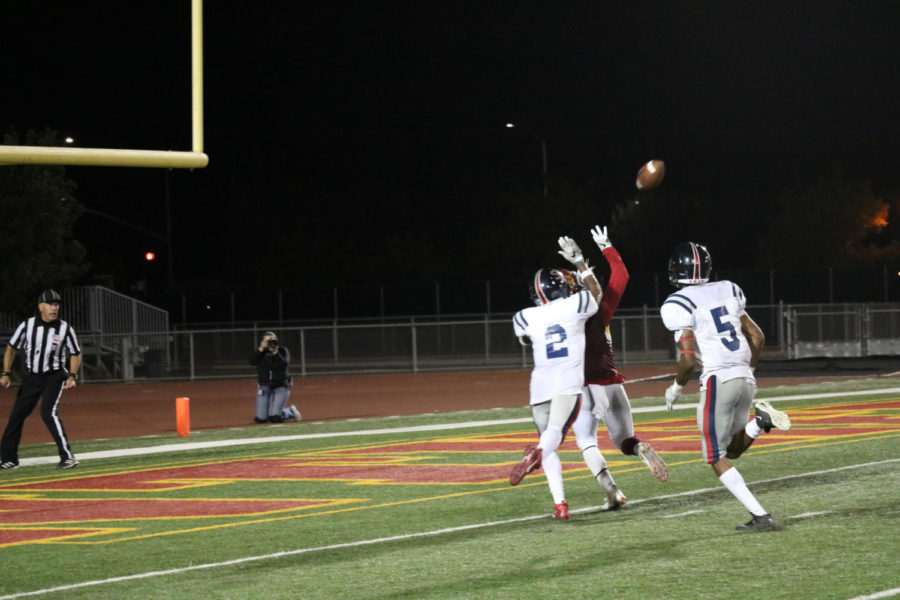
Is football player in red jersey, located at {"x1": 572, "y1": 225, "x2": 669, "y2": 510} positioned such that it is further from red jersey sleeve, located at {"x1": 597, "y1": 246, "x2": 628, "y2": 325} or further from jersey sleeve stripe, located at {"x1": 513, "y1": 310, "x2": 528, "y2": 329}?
jersey sleeve stripe, located at {"x1": 513, "y1": 310, "x2": 528, "y2": 329}

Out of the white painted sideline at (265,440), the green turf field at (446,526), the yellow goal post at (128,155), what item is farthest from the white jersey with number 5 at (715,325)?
the white painted sideline at (265,440)

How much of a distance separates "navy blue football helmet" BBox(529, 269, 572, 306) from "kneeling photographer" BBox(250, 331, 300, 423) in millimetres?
11377

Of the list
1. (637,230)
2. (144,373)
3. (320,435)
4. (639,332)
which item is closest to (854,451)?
(320,435)

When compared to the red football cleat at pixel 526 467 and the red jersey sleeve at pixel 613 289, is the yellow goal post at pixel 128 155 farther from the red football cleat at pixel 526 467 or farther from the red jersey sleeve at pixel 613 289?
the red football cleat at pixel 526 467

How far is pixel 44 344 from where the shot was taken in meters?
13.7

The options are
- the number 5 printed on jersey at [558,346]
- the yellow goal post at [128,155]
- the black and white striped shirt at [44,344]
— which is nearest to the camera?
the yellow goal post at [128,155]

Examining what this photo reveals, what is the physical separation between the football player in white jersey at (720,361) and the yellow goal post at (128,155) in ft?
12.1

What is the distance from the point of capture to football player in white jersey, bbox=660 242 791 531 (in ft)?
→ 26.0

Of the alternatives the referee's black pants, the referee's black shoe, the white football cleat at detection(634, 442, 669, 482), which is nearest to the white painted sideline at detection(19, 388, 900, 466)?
the referee's black pants

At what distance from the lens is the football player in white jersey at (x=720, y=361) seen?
311 inches

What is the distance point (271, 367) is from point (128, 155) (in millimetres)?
11195

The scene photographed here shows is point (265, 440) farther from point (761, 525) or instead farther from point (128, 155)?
point (761, 525)

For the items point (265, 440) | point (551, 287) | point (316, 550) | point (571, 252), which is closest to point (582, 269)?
point (571, 252)

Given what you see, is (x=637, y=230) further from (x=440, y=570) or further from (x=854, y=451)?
(x=440, y=570)
